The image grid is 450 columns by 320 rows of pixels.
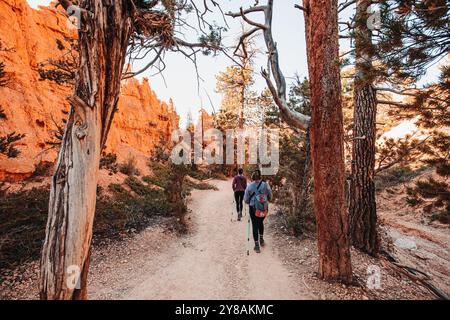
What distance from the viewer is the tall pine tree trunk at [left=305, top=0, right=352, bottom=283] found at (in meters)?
3.47

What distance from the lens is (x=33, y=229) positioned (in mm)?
4418

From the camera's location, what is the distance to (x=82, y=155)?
213 centimetres

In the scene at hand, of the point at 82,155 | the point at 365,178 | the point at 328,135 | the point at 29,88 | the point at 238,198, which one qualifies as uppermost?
the point at 29,88

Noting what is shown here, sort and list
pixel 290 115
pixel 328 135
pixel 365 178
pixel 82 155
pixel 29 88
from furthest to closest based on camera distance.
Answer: pixel 29 88 < pixel 365 178 < pixel 290 115 < pixel 328 135 < pixel 82 155

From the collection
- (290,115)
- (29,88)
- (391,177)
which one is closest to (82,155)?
(290,115)

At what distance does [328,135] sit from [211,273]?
3.24m

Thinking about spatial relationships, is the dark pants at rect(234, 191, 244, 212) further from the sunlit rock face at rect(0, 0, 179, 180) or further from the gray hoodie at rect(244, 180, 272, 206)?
the sunlit rock face at rect(0, 0, 179, 180)

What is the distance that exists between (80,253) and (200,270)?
9.15ft

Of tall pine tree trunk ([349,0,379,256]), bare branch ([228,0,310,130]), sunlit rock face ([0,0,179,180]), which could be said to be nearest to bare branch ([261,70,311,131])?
bare branch ([228,0,310,130])

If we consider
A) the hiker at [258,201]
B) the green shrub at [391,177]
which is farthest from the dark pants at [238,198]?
the green shrub at [391,177]

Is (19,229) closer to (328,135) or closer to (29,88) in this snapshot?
(328,135)

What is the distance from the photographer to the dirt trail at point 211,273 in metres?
3.54
